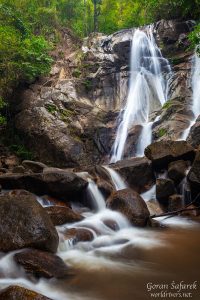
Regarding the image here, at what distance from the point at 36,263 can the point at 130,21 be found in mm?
32302

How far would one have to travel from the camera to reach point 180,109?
1686 centimetres

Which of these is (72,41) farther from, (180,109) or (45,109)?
(180,109)

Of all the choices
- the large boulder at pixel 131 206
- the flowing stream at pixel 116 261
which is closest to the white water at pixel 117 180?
the large boulder at pixel 131 206

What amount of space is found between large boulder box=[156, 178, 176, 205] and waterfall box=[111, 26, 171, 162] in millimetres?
4927

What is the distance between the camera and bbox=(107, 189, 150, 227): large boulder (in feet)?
30.1

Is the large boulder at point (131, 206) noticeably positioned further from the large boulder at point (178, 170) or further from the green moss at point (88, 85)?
the green moss at point (88, 85)

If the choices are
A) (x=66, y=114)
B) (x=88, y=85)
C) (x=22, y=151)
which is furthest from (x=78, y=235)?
(x=88, y=85)

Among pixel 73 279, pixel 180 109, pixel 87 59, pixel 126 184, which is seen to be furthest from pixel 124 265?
pixel 87 59

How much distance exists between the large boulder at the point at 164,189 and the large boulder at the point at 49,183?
271 centimetres

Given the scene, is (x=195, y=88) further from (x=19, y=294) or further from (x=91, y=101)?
(x=19, y=294)

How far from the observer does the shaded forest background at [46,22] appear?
16406 mm

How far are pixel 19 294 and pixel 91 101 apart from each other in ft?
53.9

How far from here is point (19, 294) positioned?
4277mm

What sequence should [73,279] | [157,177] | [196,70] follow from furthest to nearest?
[196,70] → [157,177] → [73,279]
